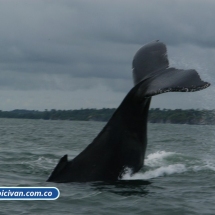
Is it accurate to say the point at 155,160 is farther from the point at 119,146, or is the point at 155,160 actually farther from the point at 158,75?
the point at 158,75

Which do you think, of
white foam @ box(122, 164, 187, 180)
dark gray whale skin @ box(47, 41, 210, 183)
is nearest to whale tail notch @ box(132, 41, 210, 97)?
dark gray whale skin @ box(47, 41, 210, 183)

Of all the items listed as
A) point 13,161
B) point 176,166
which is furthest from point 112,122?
point 13,161

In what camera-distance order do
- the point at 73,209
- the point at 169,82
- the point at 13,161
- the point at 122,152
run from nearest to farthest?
the point at 73,209 < the point at 169,82 < the point at 122,152 < the point at 13,161

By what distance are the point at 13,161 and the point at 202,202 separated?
641 centimetres

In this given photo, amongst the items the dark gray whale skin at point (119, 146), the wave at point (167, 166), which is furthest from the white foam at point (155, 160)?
the dark gray whale skin at point (119, 146)

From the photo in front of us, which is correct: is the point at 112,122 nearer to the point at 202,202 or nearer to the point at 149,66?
the point at 149,66

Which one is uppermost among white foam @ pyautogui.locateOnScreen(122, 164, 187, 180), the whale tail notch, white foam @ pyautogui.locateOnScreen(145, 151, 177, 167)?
the whale tail notch

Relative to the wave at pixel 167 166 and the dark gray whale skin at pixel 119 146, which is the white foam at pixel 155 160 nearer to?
the wave at pixel 167 166

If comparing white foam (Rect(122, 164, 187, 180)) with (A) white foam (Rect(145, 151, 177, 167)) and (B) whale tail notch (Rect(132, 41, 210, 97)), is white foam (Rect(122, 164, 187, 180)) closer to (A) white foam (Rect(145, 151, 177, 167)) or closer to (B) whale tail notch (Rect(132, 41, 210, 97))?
(A) white foam (Rect(145, 151, 177, 167))

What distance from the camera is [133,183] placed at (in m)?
10.1

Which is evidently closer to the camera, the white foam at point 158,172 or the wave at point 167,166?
the white foam at point 158,172

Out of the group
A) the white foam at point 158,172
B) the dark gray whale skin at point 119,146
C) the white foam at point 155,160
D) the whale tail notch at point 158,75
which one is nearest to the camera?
the whale tail notch at point 158,75

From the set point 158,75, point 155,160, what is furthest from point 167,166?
point 158,75

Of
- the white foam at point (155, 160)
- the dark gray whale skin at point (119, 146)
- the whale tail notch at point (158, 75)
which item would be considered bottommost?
the white foam at point (155, 160)
